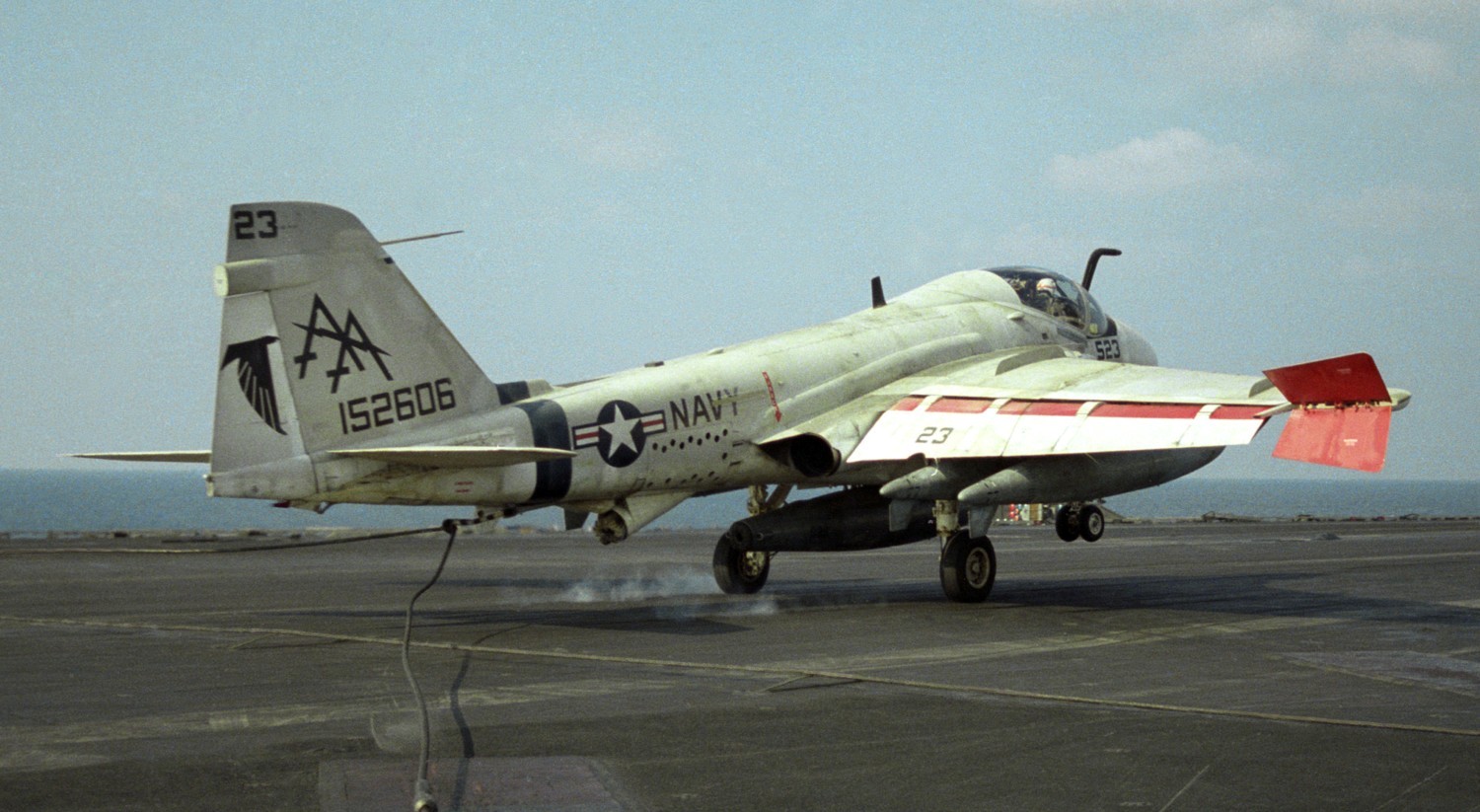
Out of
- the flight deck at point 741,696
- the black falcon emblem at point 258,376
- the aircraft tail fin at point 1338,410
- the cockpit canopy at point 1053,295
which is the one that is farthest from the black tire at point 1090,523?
the black falcon emblem at point 258,376

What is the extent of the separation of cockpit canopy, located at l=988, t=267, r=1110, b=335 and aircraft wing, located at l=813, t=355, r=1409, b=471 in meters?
1.92

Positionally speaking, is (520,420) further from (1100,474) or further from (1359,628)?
(1359,628)

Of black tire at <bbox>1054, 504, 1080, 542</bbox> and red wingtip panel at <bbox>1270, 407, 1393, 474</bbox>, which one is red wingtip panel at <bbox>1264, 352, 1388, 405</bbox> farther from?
black tire at <bbox>1054, 504, 1080, 542</bbox>

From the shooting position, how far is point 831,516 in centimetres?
1908

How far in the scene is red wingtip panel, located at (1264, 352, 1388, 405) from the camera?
46.0 feet

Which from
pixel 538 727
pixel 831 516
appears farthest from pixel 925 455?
pixel 538 727

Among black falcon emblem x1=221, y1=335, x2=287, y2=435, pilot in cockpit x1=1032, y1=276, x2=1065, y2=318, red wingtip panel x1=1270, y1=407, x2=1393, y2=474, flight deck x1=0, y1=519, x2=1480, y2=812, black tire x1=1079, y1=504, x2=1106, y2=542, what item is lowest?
flight deck x1=0, y1=519, x2=1480, y2=812

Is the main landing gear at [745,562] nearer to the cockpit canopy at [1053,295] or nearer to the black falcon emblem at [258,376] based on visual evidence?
the cockpit canopy at [1053,295]

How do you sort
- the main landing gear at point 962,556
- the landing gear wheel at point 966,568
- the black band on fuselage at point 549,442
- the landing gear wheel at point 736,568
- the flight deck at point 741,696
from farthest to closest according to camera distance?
the landing gear wheel at point 736,568, the landing gear wheel at point 966,568, the main landing gear at point 962,556, the black band on fuselage at point 549,442, the flight deck at point 741,696

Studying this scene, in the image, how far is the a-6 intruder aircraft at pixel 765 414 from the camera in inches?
547

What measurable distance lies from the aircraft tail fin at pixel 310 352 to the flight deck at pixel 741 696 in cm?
118

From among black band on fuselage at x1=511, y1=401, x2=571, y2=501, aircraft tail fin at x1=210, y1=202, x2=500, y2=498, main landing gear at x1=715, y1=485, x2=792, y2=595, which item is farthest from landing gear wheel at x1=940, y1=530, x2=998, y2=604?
aircraft tail fin at x1=210, y1=202, x2=500, y2=498

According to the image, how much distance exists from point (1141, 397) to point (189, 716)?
1171cm

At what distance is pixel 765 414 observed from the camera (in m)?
18.5
